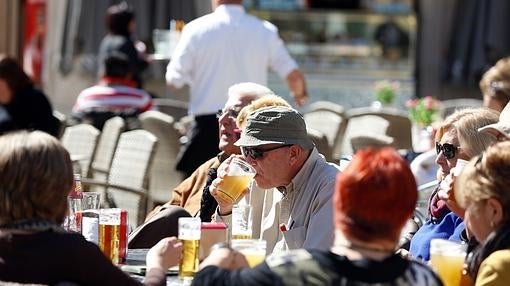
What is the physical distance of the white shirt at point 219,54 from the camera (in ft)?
26.3

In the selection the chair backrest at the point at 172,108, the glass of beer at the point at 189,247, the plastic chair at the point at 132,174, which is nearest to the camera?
the glass of beer at the point at 189,247

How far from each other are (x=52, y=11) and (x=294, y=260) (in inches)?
419

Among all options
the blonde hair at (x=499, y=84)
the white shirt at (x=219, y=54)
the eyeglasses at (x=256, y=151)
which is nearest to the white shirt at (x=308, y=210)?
the eyeglasses at (x=256, y=151)

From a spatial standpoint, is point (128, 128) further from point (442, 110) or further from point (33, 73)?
point (33, 73)

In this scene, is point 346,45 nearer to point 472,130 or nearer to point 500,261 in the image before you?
point 472,130

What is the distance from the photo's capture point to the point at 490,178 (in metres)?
3.53

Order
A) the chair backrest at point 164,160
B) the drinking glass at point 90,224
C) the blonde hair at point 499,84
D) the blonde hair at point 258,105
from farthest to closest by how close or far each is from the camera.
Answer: the chair backrest at point 164,160 < the blonde hair at point 499,84 < the blonde hair at point 258,105 < the drinking glass at point 90,224

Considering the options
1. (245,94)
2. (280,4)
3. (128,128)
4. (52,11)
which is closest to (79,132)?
(128,128)

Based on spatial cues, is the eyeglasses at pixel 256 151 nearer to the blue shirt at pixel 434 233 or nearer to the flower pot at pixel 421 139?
the blue shirt at pixel 434 233

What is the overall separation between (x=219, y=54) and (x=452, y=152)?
3569 millimetres

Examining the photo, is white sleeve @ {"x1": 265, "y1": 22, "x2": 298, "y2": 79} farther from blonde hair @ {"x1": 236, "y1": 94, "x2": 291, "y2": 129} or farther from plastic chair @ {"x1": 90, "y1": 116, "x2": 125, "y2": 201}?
blonde hair @ {"x1": 236, "y1": 94, "x2": 291, "y2": 129}

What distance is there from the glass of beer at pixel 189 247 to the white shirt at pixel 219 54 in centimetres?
413

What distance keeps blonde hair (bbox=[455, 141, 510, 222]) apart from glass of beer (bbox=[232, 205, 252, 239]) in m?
0.99

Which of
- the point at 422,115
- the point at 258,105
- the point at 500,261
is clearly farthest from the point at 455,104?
the point at 500,261
